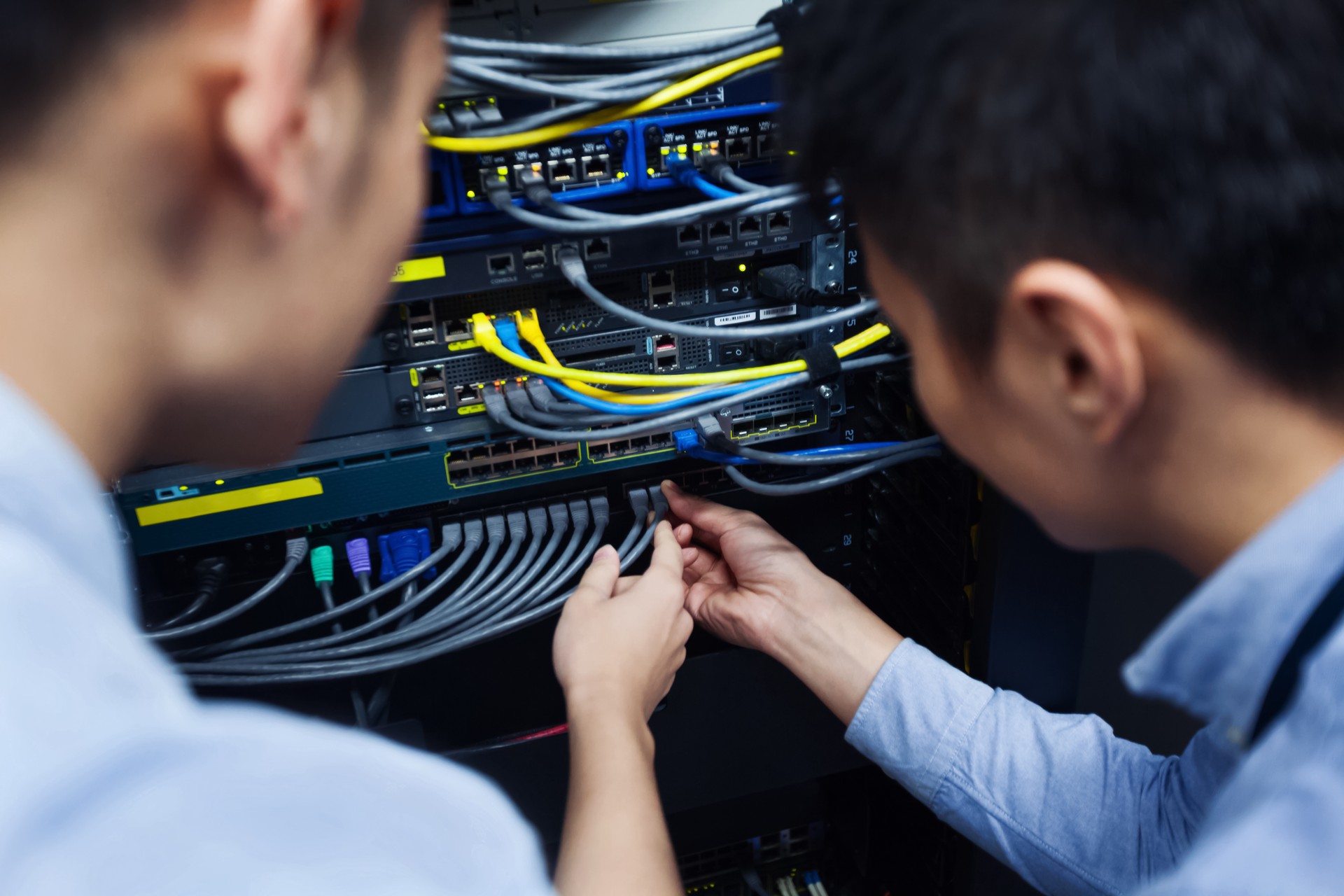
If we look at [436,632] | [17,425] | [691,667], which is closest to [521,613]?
[436,632]

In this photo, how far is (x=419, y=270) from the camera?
2.87ft

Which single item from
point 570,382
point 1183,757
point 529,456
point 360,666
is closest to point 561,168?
point 570,382

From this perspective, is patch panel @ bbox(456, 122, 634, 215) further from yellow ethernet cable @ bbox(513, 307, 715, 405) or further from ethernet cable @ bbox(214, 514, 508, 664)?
ethernet cable @ bbox(214, 514, 508, 664)

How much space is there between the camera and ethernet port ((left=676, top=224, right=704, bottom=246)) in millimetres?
925

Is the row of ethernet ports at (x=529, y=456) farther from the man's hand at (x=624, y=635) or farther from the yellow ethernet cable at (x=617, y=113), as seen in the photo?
the yellow ethernet cable at (x=617, y=113)

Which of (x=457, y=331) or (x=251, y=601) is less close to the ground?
(x=457, y=331)

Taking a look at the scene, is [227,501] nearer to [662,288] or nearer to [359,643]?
[359,643]

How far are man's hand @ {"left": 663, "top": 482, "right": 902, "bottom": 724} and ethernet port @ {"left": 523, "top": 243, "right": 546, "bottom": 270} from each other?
321 millimetres

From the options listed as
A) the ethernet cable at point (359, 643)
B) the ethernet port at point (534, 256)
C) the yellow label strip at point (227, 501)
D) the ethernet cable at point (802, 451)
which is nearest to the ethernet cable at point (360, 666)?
the ethernet cable at point (359, 643)

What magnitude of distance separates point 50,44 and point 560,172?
560mm

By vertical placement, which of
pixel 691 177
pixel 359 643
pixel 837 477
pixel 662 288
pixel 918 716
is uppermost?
pixel 691 177

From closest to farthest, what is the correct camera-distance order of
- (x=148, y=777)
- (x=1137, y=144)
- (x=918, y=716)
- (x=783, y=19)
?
(x=148, y=777) < (x=1137, y=144) < (x=783, y=19) < (x=918, y=716)

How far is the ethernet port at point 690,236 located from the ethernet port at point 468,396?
263 mm

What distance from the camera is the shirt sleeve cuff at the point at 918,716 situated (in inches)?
37.8
